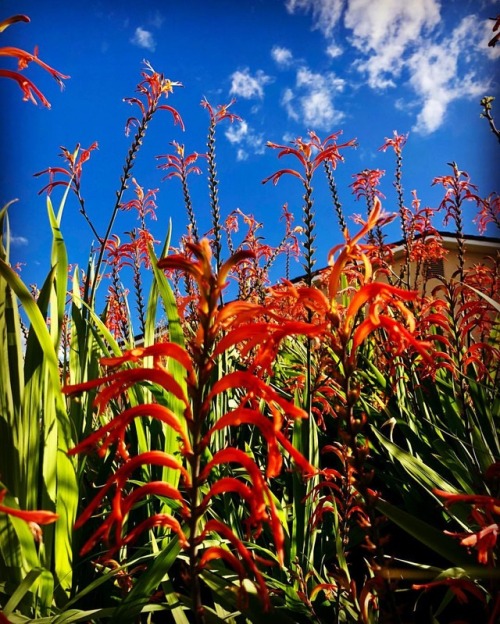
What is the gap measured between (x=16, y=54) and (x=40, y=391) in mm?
834

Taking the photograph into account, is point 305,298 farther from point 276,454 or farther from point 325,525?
point 325,525

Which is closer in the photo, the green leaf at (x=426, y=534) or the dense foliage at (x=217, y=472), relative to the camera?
the dense foliage at (x=217, y=472)

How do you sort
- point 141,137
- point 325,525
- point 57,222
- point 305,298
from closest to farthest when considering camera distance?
point 305,298 < point 57,222 < point 325,525 < point 141,137

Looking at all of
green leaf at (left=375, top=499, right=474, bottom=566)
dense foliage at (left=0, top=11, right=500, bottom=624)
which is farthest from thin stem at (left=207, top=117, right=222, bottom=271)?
green leaf at (left=375, top=499, right=474, bottom=566)

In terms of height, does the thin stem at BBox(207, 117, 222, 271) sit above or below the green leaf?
above

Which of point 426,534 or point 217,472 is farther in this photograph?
point 217,472

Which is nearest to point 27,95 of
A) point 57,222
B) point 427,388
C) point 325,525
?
point 57,222

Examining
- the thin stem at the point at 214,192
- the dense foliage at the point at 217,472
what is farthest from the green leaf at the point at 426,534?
the thin stem at the point at 214,192

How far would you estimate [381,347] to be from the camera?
247cm

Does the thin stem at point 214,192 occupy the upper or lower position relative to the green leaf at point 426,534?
upper

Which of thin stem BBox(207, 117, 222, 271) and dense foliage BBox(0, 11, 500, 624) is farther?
thin stem BBox(207, 117, 222, 271)

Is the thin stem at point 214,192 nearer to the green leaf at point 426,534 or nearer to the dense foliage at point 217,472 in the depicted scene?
the dense foliage at point 217,472

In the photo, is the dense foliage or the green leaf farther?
the green leaf

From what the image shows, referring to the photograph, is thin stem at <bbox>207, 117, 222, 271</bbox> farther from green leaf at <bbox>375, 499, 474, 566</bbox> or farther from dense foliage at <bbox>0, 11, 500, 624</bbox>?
green leaf at <bbox>375, 499, 474, 566</bbox>
